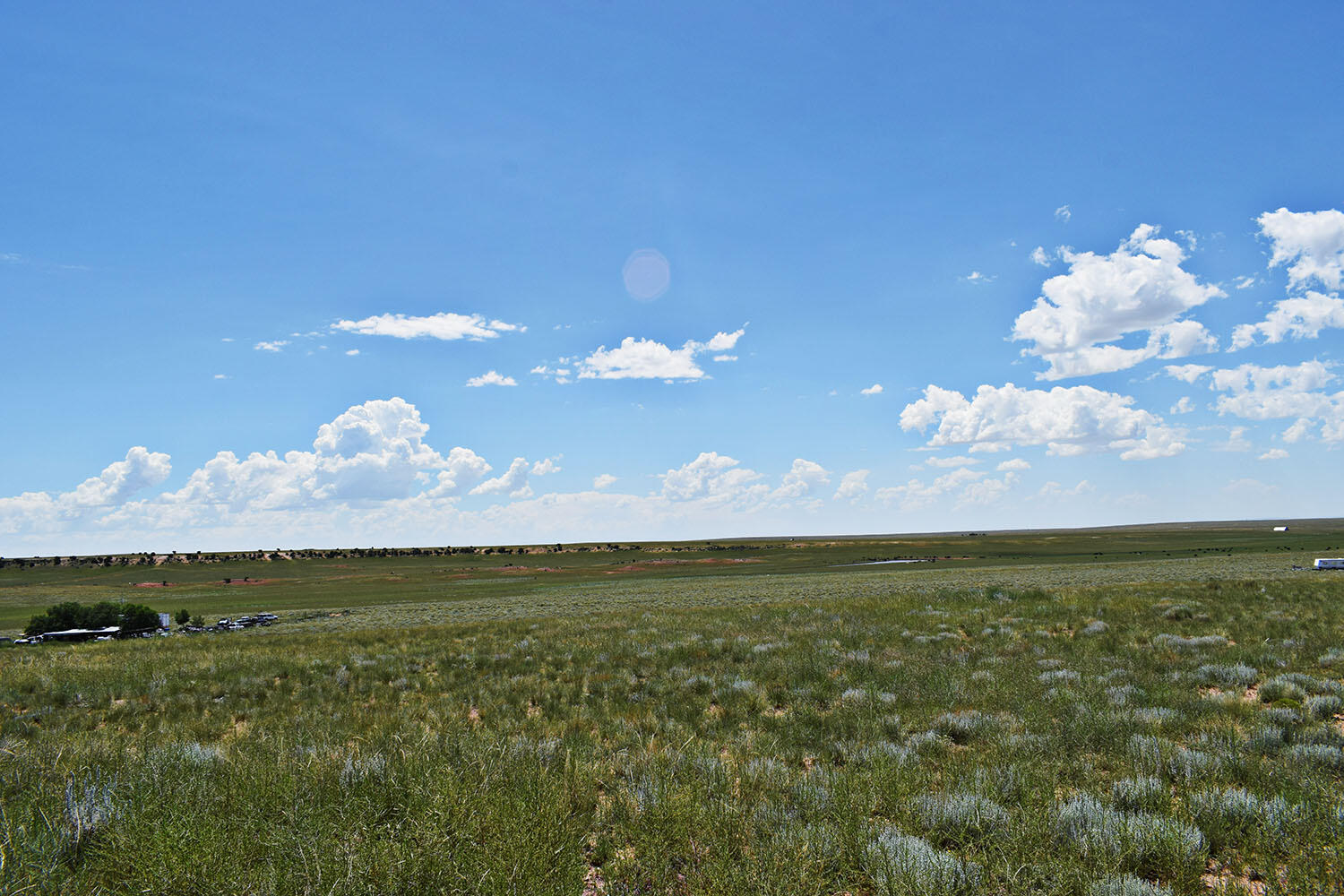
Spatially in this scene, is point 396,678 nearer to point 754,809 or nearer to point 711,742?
point 711,742

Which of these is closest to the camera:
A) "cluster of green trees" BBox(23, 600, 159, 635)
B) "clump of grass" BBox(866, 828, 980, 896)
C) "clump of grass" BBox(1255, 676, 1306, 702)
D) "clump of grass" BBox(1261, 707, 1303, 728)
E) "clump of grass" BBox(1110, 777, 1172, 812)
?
"clump of grass" BBox(866, 828, 980, 896)

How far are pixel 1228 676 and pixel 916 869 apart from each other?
9.44 meters

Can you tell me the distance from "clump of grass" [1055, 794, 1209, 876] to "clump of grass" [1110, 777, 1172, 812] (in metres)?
0.41

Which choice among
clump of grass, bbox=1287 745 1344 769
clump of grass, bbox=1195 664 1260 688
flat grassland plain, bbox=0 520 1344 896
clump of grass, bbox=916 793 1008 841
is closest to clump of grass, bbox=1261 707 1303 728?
flat grassland plain, bbox=0 520 1344 896

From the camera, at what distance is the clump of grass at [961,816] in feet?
16.8

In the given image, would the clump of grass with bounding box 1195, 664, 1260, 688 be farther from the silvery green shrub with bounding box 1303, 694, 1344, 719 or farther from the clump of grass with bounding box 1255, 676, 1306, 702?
the silvery green shrub with bounding box 1303, 694, 1344, 719

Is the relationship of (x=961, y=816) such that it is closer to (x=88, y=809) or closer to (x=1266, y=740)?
(x=1266, y=740)

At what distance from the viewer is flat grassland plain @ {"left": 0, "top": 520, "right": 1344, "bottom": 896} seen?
435 cm

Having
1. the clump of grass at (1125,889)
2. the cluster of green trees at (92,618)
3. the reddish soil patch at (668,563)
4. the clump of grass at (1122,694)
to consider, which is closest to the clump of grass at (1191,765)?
the clump of grass at (1122,694)

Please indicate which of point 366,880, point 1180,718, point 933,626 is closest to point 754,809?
point 366,880

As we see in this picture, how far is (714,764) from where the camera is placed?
6.56m

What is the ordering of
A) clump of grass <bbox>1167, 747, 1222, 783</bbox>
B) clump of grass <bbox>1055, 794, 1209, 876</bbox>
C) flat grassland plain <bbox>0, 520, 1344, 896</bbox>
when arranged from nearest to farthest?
1. flat grassland plain <bbox>0, 520, 1344, 896</bbox>
2. clump of grass <bbox>1055, 794, 1209, 876</bbox>
3. clump of grass <bbox>1167, 747, 1222, 783</bbox>

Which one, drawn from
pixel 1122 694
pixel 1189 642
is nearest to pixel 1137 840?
pixel 1122 694

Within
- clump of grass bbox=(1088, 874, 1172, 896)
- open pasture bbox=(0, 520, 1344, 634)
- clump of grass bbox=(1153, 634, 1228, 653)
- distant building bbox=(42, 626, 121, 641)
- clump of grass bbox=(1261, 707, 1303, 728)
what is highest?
clump of grass bbox=(1088, 874, 1172, 896)
